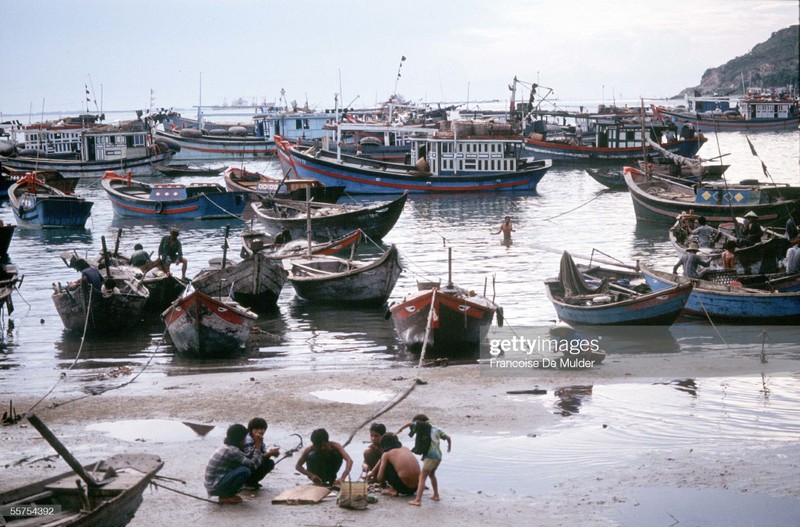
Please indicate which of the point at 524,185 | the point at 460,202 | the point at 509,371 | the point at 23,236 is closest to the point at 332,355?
the point at 509,371

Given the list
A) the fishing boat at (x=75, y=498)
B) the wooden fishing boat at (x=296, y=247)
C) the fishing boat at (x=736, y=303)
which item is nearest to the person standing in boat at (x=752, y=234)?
the fishing boat at (x=736, y=303)

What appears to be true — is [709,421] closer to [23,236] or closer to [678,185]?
[678,185]

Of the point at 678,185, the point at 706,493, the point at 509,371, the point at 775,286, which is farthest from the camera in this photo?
the point at 678,185

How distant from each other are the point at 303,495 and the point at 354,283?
44.0ft

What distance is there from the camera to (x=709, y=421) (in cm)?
1309

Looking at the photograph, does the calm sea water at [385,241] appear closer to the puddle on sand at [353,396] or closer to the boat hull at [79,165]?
the boat hull at [79,165]

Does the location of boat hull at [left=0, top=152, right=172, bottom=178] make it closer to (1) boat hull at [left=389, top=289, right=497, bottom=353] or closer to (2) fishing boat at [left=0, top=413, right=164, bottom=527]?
(1) boat hull at [left=389, top=289, right=497, bottom=353]

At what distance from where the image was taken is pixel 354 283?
23.3m

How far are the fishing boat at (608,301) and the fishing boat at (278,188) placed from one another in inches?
634

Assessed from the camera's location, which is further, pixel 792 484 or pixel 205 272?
pixel 205 272

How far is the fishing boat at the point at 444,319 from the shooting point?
58.3 feet

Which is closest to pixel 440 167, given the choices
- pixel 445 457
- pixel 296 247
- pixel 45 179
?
pixel 45 179

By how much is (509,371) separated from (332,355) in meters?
4.20

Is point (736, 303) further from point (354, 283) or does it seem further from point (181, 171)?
point (181, 171)
